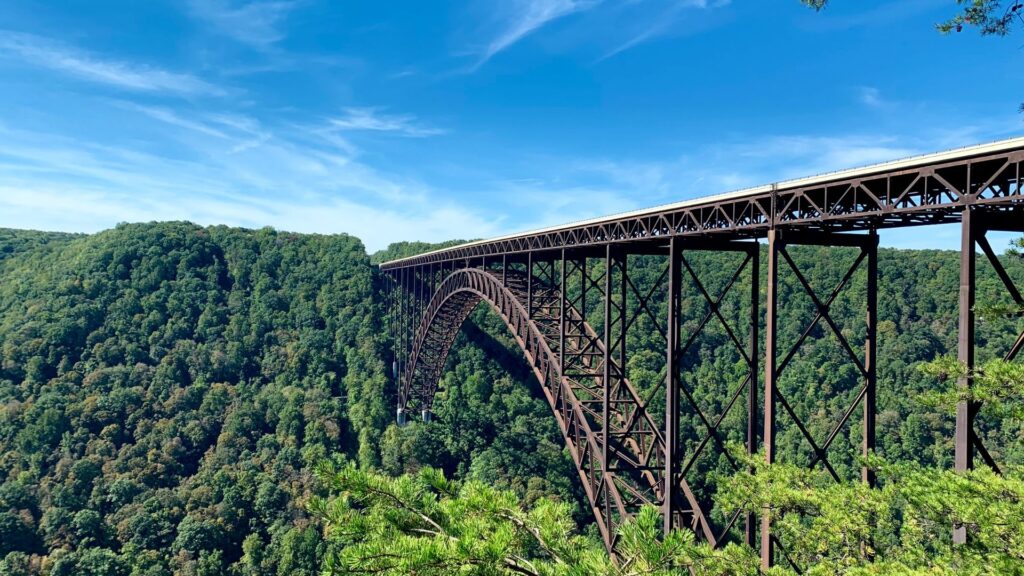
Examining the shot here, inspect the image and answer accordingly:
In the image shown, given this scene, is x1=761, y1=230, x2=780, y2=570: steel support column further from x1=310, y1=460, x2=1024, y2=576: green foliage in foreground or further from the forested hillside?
the forested hillside

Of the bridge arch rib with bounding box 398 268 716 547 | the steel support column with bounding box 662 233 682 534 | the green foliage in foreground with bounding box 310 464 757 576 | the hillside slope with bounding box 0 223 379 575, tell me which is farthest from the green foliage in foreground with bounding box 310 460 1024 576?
the hillside slope with bounding box 0 223 379 575

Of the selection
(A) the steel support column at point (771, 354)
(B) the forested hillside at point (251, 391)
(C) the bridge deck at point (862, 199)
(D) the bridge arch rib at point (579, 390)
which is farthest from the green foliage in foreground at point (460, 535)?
(B) the forested hillside at point (251, 391)

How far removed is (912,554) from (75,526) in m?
42.9

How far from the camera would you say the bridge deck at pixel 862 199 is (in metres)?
7.29

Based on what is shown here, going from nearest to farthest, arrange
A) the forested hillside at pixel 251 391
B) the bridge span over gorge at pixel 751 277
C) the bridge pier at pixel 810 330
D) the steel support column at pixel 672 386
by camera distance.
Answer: the bridge span over gorge at pixel 751 277, the bridge pier at pixel 810 330, the steel support column at pixel 672 386, the forested hillside at pixel 251 391

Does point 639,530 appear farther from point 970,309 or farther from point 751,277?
point 751,277

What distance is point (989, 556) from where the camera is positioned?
5523 mm

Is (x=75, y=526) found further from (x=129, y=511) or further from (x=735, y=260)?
(x=735, y=260)

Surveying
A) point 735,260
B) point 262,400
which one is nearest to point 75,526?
point 262,400

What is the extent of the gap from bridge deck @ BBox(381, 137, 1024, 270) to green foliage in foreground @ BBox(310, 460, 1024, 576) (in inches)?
149

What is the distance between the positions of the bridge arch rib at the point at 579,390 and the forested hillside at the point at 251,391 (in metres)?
11.1

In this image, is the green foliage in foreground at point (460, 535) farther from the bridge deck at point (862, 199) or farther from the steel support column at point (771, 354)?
the bridge deck at point (862, 199)

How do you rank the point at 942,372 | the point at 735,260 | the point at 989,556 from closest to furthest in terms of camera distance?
the point at 989,556 < the point at 942,372 < the point at 735,260

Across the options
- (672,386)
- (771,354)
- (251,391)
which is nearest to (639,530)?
(771,354)
